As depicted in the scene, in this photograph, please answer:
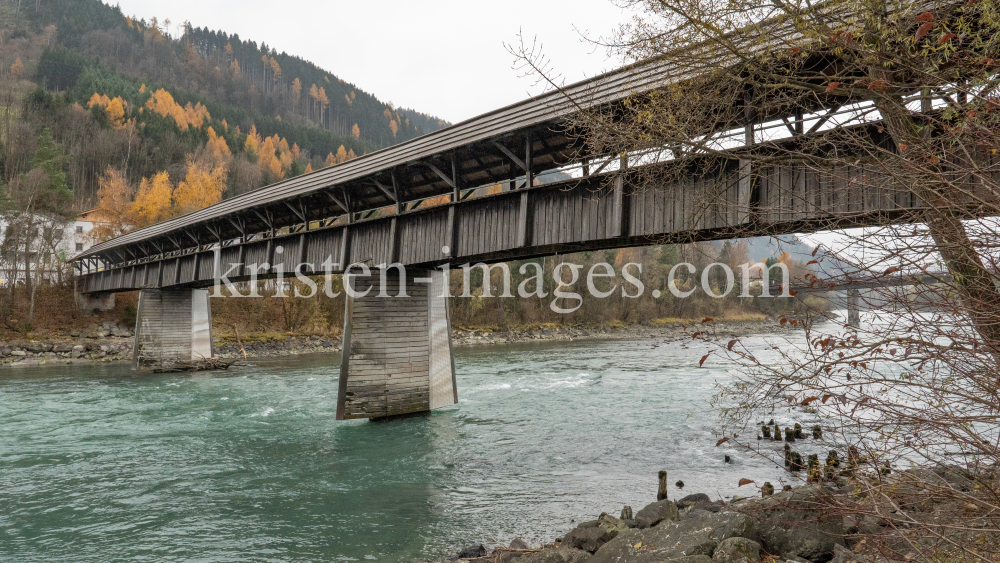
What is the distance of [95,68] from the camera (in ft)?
246

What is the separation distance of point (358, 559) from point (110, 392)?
17.2 m

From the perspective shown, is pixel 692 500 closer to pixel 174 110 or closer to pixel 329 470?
pixel 329 470

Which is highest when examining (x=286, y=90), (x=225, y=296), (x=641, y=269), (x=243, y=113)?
(x=286, y=90)

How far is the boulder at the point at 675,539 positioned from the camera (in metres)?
4.20

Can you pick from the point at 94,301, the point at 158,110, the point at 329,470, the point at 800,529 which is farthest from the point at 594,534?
the point at 158,110

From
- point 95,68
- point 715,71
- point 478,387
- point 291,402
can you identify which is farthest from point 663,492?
point 95,68

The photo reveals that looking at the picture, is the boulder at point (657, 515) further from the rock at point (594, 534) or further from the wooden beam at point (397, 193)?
the wooden beam at point (397, 193)

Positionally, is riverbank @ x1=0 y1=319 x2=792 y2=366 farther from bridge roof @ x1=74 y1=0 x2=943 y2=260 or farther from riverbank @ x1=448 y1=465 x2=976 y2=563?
riverbank @ x1=448 y1=465 x2=976 y2=563

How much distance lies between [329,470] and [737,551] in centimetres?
722

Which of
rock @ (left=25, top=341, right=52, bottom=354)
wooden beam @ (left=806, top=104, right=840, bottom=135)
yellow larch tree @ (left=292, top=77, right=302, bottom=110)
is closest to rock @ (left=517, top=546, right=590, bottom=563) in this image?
wooden beam @ (left=806, top=104, right=840, bottom=135)

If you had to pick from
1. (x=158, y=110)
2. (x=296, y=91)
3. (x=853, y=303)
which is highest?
(x=296, y=91)

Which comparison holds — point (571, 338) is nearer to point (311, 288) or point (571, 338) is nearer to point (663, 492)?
point (311, 288)

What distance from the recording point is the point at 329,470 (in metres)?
9.34

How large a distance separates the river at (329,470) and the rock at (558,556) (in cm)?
105
